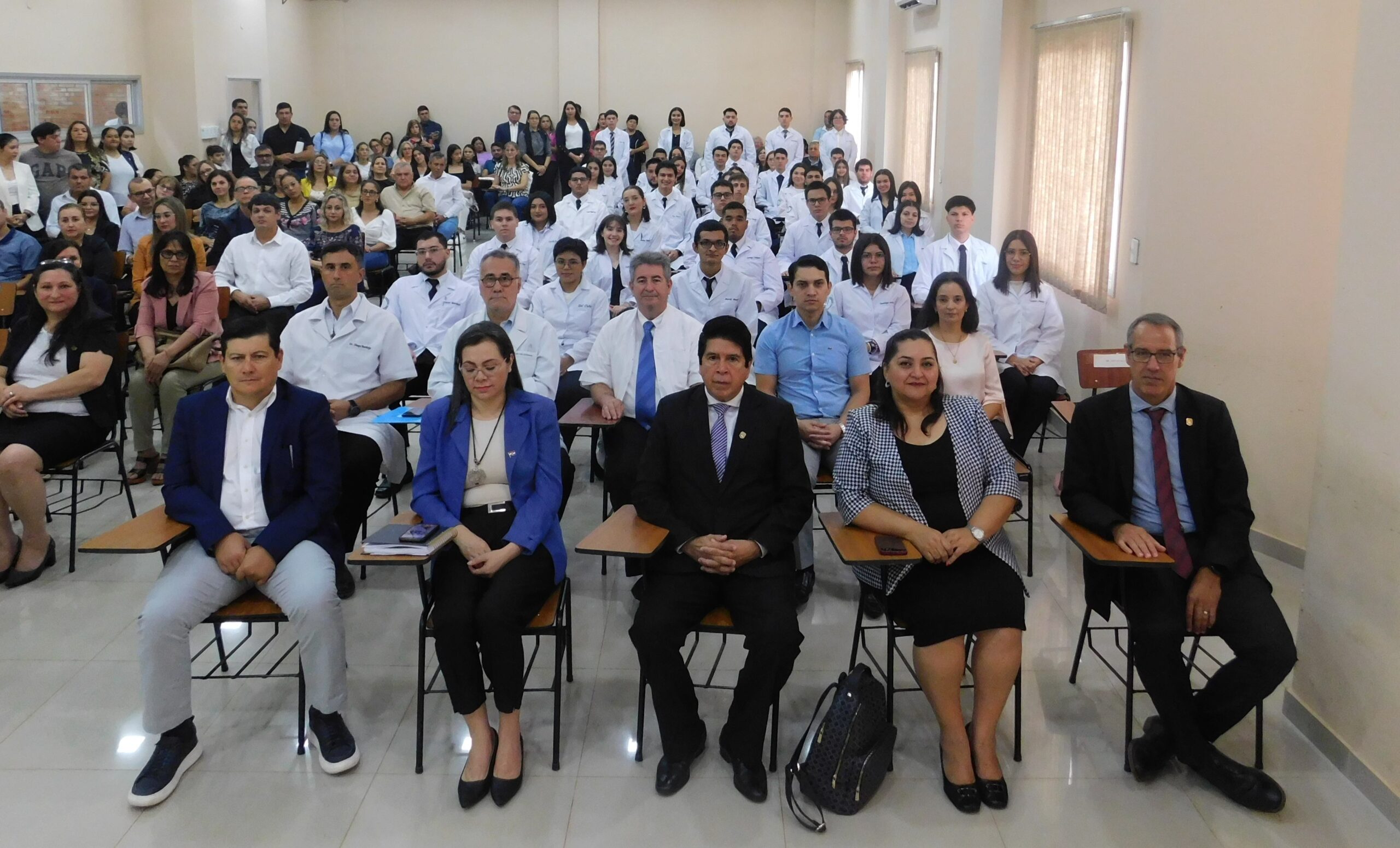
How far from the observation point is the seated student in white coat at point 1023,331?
5.31m

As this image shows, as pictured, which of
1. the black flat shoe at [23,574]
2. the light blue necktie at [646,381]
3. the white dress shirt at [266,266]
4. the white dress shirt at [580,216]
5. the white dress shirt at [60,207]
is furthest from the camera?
the white dress shirt at [580,216]

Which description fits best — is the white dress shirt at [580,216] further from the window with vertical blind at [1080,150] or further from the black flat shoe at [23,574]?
the black flat shoe at [23,574]

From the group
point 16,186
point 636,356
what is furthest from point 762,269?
point 16,186

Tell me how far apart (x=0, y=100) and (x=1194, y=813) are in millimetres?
10851

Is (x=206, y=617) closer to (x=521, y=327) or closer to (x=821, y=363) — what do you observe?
(x=521, y=327)

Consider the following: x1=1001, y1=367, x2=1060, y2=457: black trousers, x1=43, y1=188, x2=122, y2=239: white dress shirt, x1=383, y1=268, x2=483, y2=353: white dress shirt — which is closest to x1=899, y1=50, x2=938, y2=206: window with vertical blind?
x1=1001, y1=367, x2=1060, y2=457: black trousers

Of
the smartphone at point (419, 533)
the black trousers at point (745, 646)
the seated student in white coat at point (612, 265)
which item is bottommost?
the black trousers at point (745, 646)

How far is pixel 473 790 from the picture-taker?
2947 millimetres

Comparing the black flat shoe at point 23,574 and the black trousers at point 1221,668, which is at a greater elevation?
the black trousers at point 1221,668

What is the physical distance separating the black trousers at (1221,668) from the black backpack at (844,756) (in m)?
0.78

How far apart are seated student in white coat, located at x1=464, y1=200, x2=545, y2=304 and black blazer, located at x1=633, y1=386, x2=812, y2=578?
119 inches

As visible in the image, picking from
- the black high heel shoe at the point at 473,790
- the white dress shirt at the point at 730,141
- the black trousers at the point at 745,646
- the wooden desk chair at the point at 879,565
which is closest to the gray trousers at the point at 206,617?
the black high heel shoe at the point at 473,790

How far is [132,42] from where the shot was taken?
11.2 metres

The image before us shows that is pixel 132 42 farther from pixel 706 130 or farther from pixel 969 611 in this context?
pixel 969 611
